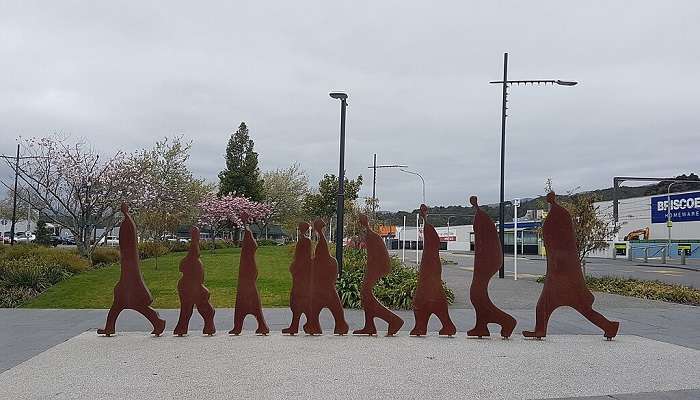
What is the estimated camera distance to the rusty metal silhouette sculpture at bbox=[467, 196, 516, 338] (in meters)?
9.25

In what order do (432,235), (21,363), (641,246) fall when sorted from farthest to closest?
(641,246), (432,235), (21,363)

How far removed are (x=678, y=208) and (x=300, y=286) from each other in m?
47.9

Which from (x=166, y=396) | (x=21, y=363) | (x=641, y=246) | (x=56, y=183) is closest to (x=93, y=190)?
(x=56, y=183)

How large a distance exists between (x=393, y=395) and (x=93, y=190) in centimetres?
2261

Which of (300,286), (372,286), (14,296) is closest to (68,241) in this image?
(14,296)

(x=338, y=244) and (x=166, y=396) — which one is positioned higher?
(x=338, y=244)

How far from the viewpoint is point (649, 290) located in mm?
16812

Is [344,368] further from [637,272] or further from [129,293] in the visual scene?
[637,272]

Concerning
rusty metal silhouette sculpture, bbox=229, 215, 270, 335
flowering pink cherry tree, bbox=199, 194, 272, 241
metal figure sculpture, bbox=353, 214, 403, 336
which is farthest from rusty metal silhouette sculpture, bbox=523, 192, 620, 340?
flowering pink cherry tree, bbox=199, 194, 272, 241

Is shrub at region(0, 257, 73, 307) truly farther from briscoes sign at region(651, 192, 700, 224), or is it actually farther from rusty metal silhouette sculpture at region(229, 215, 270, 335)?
briscoes sign at region(651, 192, 700, 224)

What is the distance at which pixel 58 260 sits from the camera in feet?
67.0

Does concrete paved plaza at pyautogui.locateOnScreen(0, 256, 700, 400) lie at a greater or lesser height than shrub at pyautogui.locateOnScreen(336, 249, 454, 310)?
lesser

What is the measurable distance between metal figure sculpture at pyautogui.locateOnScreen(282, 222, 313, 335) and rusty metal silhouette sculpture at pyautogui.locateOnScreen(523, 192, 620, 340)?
3.45m

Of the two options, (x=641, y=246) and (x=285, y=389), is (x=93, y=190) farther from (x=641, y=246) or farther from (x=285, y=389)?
(x=641, y=246)
